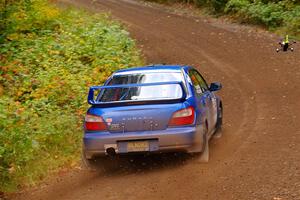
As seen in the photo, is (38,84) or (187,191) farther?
(38,84)

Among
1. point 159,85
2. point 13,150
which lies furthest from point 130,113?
point 13,150

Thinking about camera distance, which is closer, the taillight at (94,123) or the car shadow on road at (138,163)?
the taillight at (94,123)

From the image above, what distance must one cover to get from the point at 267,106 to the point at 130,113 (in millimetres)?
5897

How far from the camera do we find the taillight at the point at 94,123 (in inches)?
323

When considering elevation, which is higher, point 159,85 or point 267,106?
point 159,85

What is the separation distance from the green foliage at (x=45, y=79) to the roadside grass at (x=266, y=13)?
8.41 meters

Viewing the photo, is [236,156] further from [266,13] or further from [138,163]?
[266,13]

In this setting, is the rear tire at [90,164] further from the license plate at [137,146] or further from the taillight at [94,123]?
the license plate at [137,146]

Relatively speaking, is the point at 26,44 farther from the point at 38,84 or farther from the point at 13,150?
the point at 13,150

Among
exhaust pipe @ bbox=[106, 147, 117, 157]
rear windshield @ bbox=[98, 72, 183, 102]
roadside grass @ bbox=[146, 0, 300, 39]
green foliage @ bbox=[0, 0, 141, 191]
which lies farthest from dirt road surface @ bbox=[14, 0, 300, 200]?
roadside grass @ bbox=[146, 0, 300, 39]

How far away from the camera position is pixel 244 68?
18.7 m

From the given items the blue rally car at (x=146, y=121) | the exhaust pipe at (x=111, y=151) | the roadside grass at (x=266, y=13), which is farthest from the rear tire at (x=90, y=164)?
the roadside grass at (x=266, y=13)

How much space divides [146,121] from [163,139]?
367 millimetres

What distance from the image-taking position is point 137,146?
8039 millimetres
